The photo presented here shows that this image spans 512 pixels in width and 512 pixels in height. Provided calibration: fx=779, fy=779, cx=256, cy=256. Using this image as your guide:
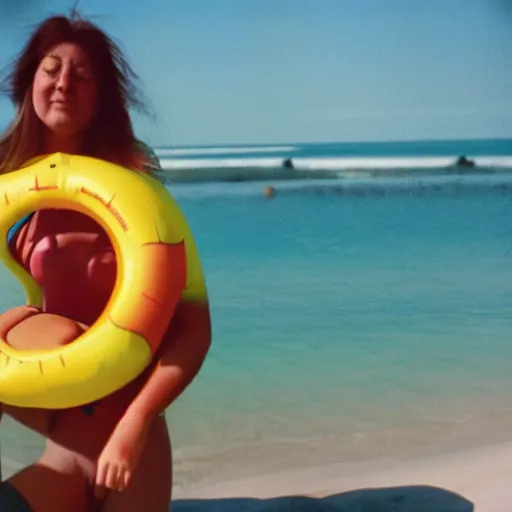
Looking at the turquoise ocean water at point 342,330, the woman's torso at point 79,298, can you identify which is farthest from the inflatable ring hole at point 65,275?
the turquoise ocean water at point 342,330

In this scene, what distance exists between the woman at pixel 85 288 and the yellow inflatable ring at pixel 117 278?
0.20 feet

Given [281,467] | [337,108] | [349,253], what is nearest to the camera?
[281,467]

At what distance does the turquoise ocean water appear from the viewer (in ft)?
7.36

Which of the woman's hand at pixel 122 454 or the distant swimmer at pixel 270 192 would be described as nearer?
the woman's hand at pixel 122 454

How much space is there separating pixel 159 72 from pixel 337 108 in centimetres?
55

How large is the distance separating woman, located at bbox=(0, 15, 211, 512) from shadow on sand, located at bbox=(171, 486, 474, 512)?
1.26 feet

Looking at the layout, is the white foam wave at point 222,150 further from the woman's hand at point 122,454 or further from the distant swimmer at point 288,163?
the woman's hand at point 122,454

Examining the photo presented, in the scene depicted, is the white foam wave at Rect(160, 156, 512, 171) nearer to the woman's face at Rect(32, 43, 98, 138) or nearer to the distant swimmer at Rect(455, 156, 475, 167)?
the distant swimmer at Rect(455, 156, 475, 167)

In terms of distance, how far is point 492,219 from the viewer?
9.02ft

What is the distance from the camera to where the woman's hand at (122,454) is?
63.3 inches

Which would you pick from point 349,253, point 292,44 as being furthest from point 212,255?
point 292,44

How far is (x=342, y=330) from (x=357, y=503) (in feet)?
1.99

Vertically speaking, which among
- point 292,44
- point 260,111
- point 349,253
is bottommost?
point 349,253

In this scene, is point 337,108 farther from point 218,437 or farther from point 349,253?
point 218,437
